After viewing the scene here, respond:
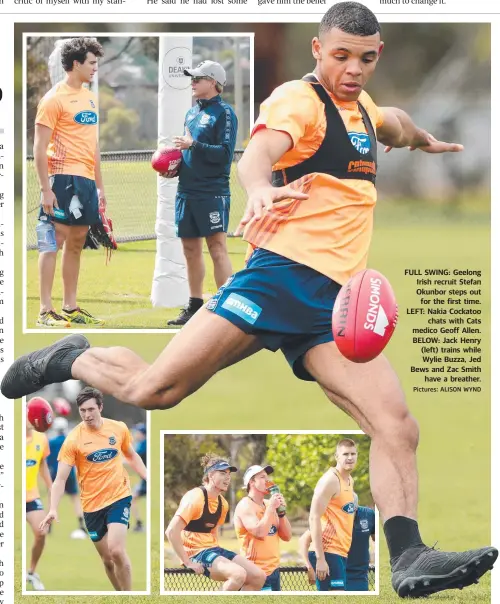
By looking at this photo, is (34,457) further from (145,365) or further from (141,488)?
(145,365)

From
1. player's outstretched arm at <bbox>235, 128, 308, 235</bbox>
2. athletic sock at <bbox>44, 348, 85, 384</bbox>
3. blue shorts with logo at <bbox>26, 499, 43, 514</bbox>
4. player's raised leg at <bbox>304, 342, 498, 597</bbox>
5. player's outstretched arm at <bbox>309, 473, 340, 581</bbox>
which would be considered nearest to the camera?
player's outstretched arm at <bbox>235, 128, 308, 235</bbox>

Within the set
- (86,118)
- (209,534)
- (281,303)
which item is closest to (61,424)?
(209,534)

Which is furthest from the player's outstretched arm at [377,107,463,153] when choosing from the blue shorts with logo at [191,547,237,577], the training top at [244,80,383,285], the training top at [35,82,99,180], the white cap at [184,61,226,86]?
the blue shorts with logo at [191,547,237,577]

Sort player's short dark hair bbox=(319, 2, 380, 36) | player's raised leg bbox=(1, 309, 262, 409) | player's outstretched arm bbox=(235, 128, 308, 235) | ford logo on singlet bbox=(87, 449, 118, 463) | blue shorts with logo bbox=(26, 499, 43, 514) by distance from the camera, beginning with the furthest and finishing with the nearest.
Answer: blue shorts with logo bbox=(26, 499, 43, 514), ford logo on singlet bbox=(87, 449, 118, 463), player's raised leg bbox=(1, 309, 262, 409), player's short dark hair bbox=(319, 2, 380, 36), player's outstretched arm bbox=(235, 128, 308, 235)

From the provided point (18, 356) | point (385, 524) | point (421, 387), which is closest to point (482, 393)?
point (421, 387)

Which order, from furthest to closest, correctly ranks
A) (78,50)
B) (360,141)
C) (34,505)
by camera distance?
1. (78,50)
2. (34,505)
3. (360,141)

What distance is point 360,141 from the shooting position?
21.9ft

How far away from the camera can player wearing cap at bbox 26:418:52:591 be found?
8.43 m

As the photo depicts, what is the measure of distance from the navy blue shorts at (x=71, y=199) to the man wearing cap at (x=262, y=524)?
2104 millimetres

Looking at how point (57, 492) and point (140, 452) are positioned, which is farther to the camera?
point (140, 452)

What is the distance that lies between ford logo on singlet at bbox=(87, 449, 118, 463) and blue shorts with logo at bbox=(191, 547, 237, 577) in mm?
796

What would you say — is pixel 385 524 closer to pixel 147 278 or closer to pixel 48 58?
pixel 147 278

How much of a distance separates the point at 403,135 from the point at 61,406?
10.2 ft

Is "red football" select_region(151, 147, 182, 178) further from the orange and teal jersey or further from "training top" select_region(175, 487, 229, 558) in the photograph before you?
the orange and teal jersey
